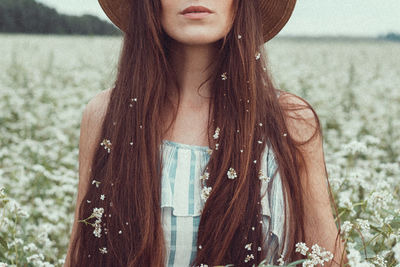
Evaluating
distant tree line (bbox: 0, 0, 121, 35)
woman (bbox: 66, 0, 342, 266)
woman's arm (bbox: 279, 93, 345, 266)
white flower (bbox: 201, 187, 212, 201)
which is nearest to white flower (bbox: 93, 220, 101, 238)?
woman (bbox: 66, 0, 342, 266)

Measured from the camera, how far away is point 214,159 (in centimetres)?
148

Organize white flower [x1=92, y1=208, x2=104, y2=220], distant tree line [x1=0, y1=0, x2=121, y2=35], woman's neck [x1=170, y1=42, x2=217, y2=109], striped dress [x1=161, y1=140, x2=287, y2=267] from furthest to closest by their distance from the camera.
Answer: distant tree line [x1=0, y1=0, x2=121, y2=35]
woman's neck [x1=170, y1=42, x2=217, y2=109]
striped dress [x1=161, y1=140, x2=287, y2=267]
white flower [x1=92, y1=208, x2=104, y2=220]

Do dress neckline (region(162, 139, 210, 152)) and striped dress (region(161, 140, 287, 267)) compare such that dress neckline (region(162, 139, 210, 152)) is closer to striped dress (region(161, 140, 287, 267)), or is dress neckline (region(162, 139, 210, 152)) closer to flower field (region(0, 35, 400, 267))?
striped dress (region(161, 140, 287, 267))

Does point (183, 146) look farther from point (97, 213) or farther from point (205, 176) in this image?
point (97, 213)

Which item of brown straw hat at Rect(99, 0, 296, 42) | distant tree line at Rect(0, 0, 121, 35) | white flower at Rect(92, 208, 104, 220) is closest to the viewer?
white flower at Rect(92, 208, 104, 220)

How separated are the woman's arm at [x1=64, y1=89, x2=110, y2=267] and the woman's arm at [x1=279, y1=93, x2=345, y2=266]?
57 centimetres

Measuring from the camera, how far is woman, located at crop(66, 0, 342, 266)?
4.77ft

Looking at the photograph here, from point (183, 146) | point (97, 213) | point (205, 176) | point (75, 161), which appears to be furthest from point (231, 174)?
point (75, 161)

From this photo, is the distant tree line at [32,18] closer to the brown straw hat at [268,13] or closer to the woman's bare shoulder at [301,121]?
the brown straw hat at [268,13]

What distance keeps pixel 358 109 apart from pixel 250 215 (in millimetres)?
5167

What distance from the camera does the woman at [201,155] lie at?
1453 mm

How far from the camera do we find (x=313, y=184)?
154 centimetres

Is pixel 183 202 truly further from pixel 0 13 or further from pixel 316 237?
pixel 0 13

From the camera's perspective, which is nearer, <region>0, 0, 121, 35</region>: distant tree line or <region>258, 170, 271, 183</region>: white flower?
<region>258, 170, 271, 183</region>: white flower
